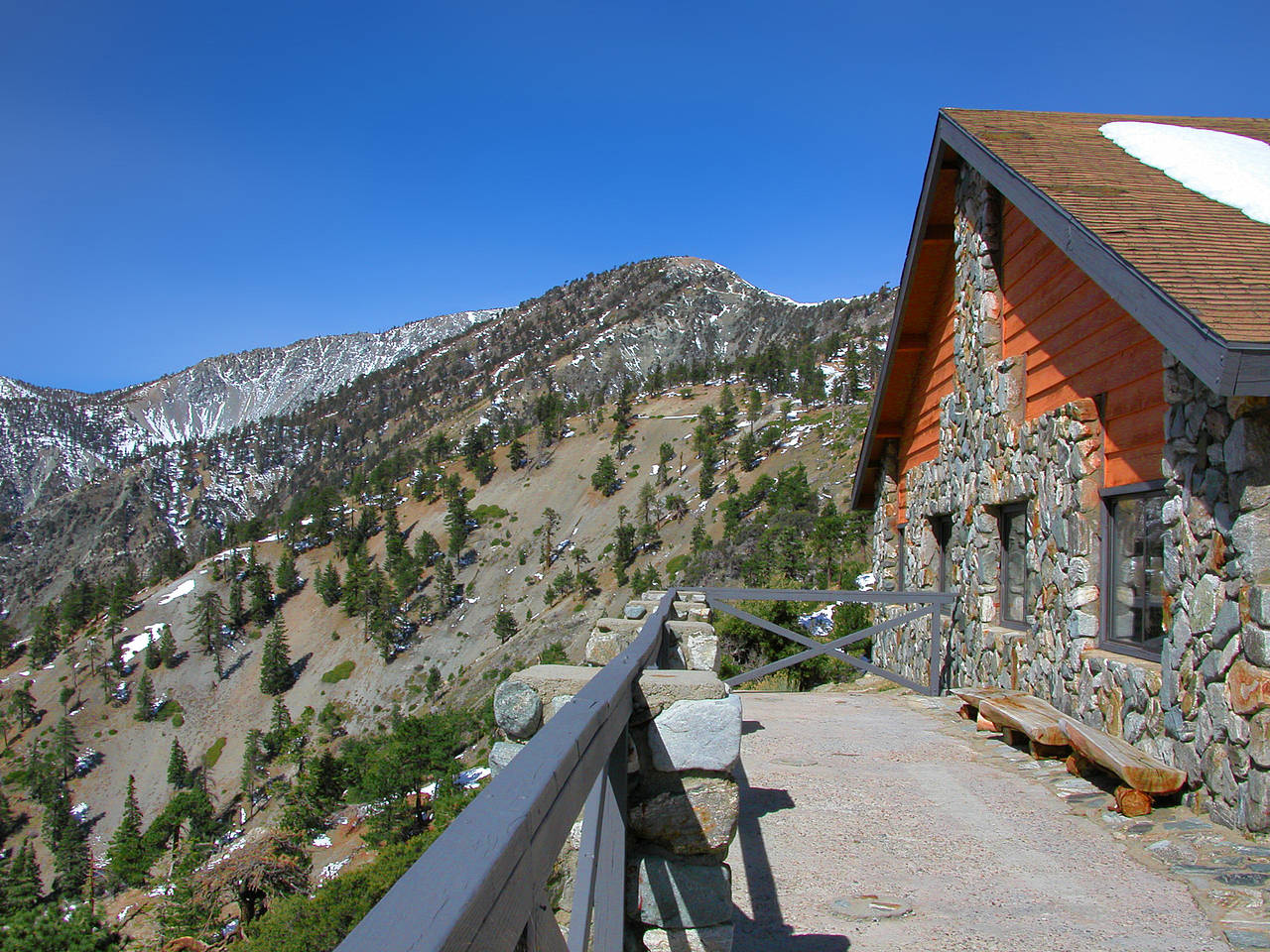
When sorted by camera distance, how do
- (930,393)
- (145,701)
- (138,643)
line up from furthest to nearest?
1. (138,643)
2. (145,701)
3. (930,393)

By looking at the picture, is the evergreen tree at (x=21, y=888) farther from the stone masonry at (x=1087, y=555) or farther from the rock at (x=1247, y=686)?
the rock at (x=1247, y=686)

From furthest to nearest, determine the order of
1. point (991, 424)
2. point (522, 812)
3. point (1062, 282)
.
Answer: point (991, 424) < point (1062, 282) < point (522, 812)

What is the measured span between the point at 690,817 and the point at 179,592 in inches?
2666

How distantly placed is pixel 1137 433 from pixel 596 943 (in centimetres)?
529

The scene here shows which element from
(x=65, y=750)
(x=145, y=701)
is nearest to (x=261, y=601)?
(x=145, y=701)

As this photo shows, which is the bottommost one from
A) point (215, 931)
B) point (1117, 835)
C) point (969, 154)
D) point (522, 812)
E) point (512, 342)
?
point (215, 931)

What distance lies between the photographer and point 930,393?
1061cm

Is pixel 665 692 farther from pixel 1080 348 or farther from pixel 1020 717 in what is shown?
pixel 1080 348

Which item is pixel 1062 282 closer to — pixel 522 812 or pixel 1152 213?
pixel 1152 213

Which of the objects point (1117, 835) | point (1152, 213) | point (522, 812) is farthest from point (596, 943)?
point (1152, 213)

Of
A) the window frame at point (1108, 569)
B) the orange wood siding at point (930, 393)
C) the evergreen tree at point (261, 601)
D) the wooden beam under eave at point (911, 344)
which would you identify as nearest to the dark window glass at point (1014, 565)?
the window frame at point (1108, 569)

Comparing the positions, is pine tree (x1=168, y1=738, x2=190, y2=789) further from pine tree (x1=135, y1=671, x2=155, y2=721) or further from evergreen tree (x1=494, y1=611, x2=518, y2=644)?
evergreen tree (x1=494, y1=611, x2=518, y2=644)

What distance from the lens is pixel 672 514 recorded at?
42688 mm

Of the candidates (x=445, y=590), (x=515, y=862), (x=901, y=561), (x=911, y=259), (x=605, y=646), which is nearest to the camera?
(x=515, y=862)
